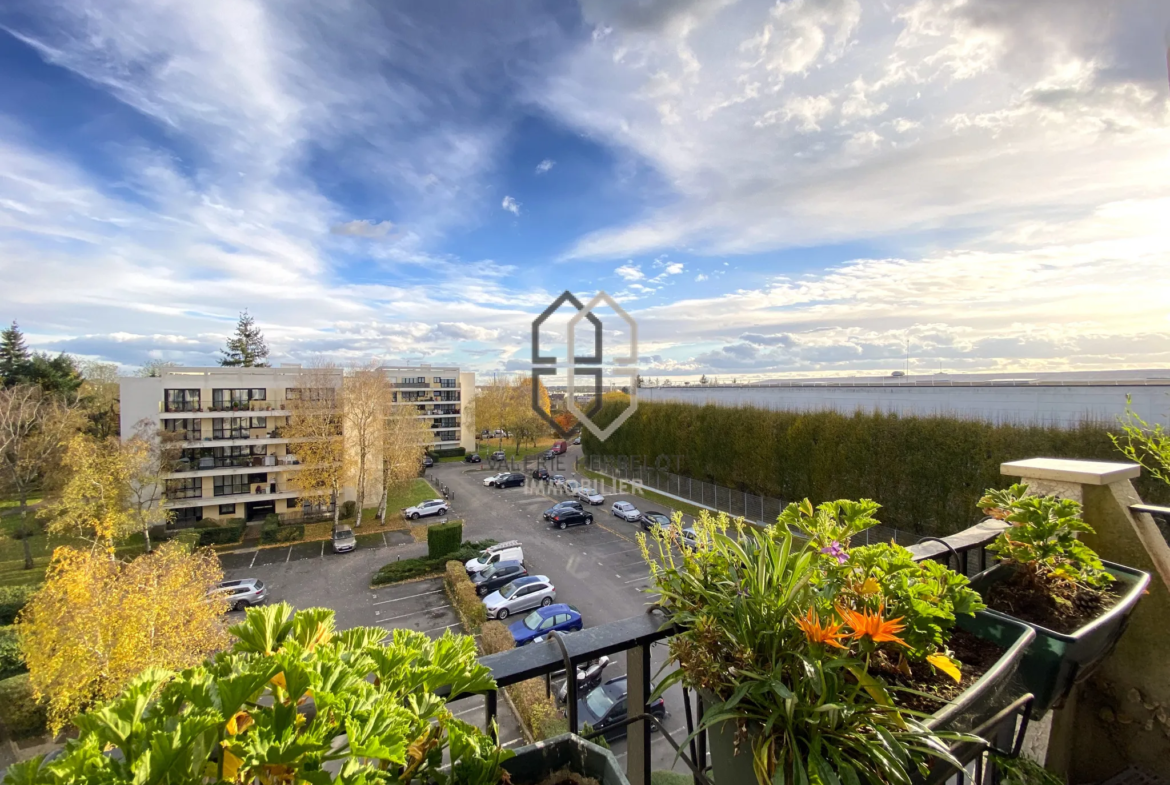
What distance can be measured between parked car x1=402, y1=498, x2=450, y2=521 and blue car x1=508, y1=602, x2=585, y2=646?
9839 millimetres

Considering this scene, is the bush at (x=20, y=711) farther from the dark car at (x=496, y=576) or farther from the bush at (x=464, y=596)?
the dark car at (x=496, y=576)

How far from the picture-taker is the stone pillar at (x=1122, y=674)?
4.65ft

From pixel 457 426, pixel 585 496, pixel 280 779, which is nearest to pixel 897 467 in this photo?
pixel 585 496

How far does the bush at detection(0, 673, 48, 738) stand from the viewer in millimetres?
6973

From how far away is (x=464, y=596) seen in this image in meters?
10.1

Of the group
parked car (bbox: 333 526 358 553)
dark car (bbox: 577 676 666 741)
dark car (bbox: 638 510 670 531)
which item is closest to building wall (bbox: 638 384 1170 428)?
dark car (bbox: 638 510 670 531)

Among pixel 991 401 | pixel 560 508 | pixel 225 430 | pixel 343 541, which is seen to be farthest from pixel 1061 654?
pixel 225 430

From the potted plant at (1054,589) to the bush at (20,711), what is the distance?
1112 cm

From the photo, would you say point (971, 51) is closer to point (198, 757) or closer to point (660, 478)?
point (198, 757)

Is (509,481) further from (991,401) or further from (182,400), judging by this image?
(991,401)

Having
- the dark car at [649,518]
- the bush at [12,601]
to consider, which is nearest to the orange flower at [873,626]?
the dark car at [649,518]

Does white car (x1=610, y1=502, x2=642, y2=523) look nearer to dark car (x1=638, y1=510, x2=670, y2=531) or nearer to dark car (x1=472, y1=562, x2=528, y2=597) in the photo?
dark car (x1=638, y1=510, x2=670, y2=531)

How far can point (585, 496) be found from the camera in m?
18.5

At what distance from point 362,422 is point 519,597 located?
9.29m
